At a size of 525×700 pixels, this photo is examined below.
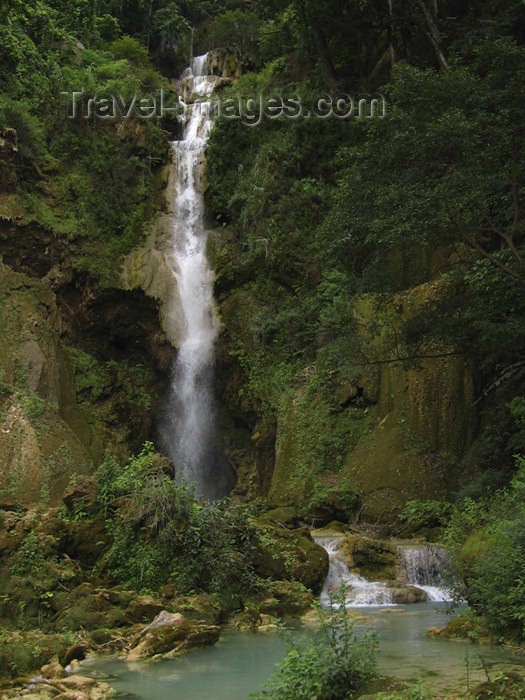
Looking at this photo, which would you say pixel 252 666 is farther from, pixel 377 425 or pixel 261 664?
pixel 377 425

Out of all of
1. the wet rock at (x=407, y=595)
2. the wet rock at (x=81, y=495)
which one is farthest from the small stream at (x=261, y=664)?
the wet rock at (x=81, y=495)

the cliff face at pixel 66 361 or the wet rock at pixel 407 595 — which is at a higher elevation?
the cliff face at pixel 66 361

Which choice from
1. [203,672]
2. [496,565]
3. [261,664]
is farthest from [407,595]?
[203,672]

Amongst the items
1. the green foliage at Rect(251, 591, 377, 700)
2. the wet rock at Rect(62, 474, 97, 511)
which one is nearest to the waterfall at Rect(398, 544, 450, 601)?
the wet rock at Rect(62, 474, 97, 511)

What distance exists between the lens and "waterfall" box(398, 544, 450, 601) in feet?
41.4

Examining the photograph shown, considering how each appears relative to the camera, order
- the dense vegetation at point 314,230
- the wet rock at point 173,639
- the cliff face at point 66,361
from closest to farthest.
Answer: the wet rock at point 173,639, the dense vegetation at point 314,230, the cliff face at point 66,361

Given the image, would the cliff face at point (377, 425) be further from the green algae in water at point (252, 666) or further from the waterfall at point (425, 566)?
the green algae in water at point (252, 666)

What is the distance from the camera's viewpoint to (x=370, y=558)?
1292cm

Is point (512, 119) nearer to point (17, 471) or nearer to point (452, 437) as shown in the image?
point (452, 437)

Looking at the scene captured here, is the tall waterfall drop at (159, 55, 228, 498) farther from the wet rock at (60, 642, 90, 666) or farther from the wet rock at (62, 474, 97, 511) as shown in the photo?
the wet rock at (60, 642, 90, 666)

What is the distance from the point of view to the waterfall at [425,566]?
41.4 feet

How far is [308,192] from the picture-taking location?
947 inches

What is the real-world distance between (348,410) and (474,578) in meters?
10.1

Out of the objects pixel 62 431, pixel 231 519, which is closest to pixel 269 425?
pixel 62 431
